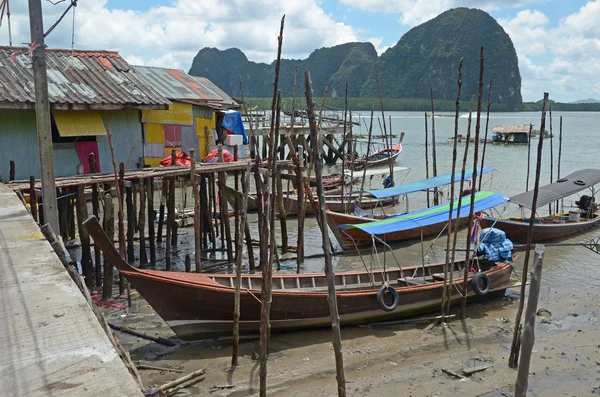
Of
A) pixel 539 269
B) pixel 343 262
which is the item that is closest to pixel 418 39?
pixel 343 262

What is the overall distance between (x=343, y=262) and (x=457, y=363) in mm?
5960

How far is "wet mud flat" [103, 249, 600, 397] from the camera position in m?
7.12

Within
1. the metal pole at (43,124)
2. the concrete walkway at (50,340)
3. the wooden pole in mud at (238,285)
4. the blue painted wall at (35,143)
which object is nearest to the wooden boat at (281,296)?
the wooden pole in mud at (238,285)

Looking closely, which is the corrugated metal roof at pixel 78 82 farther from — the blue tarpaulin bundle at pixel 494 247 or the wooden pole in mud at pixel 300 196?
the blue tarpaulin bundle at pixel 494 247

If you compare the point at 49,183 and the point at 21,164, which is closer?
the point at 49,183

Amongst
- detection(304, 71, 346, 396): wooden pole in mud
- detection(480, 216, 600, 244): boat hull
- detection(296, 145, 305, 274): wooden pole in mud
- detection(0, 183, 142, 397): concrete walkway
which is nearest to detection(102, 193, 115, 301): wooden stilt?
detection(296, 145, 305, 274): wooden pole in mud

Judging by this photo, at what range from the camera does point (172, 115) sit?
57.7 feet

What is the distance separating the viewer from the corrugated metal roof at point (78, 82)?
39.5ft

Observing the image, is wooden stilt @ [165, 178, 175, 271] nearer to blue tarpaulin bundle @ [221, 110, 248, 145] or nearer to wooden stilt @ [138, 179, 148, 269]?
wooden stilt @ [138, 179, 148, 269]

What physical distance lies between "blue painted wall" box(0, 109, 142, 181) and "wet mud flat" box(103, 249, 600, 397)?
15.9 ft

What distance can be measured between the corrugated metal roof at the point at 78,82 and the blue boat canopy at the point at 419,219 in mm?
5725

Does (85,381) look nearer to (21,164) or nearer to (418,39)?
(21,164)

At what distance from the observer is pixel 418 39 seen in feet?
407

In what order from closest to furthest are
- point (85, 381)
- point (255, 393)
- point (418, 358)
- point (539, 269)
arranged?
point (85, 381) → point (539, 269) → point (255, 393) → point (418, 358)
